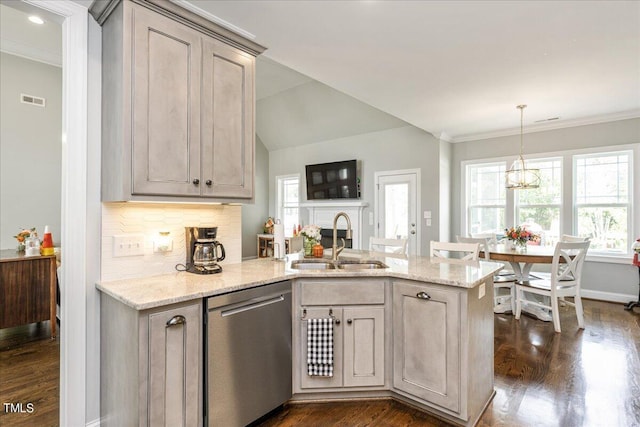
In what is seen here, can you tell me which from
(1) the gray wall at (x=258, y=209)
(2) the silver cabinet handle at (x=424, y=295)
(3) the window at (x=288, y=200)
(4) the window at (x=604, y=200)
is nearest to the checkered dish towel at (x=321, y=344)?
(2) the silver cabinet handle at (x=424, y=295)

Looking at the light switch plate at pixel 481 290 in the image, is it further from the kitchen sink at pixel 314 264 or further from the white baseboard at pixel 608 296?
the white baseboard at pixel 608 296

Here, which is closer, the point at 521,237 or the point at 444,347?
the point at 444,347

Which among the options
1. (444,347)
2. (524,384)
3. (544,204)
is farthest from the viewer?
(544,204)

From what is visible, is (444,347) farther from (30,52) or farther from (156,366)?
(30,52)

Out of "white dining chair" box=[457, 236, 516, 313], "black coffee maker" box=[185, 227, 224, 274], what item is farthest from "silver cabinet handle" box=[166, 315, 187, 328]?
"white dining chair" box=[457, 236, 516, 313]

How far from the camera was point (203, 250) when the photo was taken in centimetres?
220

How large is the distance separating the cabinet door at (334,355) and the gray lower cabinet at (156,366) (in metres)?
0.71

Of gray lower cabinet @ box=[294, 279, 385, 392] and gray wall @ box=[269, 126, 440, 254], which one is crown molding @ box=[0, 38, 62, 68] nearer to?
gray wall @ box=[269, 126, 440, 254]

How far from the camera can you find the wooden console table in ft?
10.5

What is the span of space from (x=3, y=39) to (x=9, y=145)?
1.27 m

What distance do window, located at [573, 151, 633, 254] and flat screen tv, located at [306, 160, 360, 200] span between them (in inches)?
139

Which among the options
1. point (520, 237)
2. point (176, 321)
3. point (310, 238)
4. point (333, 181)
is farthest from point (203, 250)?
point (333, 181)

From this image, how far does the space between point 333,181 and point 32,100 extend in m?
4.80

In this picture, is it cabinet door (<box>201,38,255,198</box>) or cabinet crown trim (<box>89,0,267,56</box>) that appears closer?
cabinet crown trim (<box>89,0,267,56</box>)
